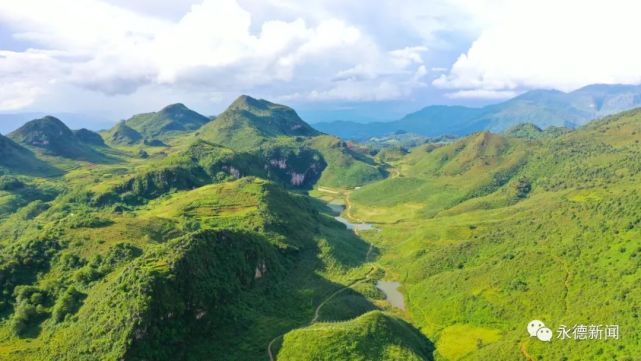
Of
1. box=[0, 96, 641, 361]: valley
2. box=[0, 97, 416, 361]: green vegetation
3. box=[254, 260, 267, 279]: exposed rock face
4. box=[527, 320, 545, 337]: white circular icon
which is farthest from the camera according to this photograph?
box=[254, 260, 267, 279]: exposed rock face

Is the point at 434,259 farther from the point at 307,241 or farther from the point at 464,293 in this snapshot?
the point at 307,241

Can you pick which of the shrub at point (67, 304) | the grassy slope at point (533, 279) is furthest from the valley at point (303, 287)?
the grassy slope at point (533, 279)

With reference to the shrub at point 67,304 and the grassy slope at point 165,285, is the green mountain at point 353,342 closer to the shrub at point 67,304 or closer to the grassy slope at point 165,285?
the grassy slope at point 165,285

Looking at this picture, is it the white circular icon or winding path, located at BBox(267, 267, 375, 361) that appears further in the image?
the white circular icon

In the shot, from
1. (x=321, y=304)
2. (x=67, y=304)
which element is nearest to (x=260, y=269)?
(x=321, y=304)

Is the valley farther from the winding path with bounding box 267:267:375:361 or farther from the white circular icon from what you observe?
the white circular icon

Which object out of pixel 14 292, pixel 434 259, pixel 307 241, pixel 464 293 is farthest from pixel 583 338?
pixel 14 292

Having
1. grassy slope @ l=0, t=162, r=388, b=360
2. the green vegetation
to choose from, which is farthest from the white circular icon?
grassy slope @ l=0, t=162, r=388, b=360

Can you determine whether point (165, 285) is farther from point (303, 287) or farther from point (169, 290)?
point (303, 287)

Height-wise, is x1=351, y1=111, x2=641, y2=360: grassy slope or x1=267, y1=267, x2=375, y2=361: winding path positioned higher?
x1=351, y1=111, x2=641, y2=360: grassy slope
